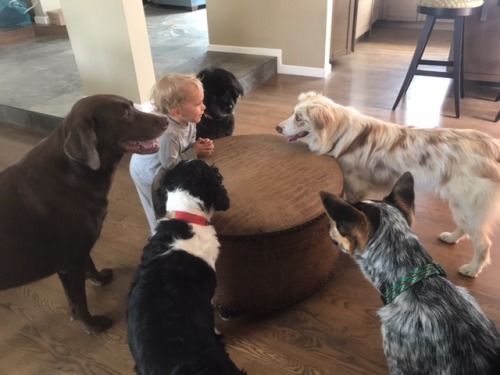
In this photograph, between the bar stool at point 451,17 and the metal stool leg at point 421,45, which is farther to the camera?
the metal stool leg at point 421,45

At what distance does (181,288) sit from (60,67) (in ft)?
15.7

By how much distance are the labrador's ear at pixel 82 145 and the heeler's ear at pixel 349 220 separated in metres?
0.96

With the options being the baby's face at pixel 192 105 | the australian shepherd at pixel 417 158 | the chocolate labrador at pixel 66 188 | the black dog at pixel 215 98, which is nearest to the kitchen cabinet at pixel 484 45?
the australian shepherd at pixel 417 158

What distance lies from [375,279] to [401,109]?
10.4 feet

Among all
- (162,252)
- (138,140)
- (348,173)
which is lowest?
(348,173)

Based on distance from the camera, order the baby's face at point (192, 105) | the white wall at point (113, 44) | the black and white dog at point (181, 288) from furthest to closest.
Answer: the white wall at point (113, 44) → the baby's face at point (192, 105) → the black and white dog at point (181, 288)

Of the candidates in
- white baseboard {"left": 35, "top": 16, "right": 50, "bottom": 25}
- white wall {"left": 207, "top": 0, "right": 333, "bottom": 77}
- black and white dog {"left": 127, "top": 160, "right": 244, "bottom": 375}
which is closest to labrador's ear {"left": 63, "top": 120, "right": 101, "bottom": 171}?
black and white dog {"left": 127, "top": 160, "right": 244, "bottom": 375}

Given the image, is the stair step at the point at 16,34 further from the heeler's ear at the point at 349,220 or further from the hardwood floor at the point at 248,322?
the heeler's ear at the point at 349,220

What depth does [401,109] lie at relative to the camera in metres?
4.16

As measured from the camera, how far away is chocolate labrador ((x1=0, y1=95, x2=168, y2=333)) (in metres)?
1.65

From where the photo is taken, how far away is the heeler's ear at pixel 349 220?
53.6 inches

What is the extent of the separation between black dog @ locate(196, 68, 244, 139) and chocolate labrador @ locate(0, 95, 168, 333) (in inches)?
40.1

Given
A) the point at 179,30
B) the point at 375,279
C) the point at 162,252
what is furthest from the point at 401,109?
the point at 179,30

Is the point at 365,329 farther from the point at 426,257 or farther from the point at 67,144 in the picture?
the point at 67,144
